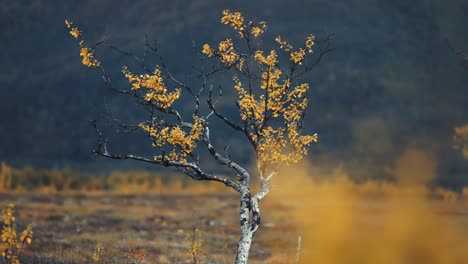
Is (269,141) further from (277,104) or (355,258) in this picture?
(355,258)

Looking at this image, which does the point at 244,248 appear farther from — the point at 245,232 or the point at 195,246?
the point at 195,246

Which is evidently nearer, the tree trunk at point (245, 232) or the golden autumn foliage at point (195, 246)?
the tree trunk at point (245, 232)

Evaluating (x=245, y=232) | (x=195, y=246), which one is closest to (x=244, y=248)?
(x=245, y=232)

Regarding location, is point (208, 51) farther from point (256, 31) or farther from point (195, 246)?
point (195, 246)

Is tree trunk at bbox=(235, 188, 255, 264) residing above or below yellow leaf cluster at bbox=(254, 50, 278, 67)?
below

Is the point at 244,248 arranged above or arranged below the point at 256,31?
below

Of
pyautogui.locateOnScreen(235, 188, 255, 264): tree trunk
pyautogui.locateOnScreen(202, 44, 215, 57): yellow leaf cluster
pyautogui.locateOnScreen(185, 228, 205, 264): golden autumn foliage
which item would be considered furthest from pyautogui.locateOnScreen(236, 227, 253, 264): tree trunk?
pyautogui.locateOnScreen(202, 44, 215, 57): yellow leaf cluster

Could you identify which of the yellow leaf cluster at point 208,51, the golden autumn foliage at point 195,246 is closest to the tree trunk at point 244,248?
the golden autumn foliage at point 195,246

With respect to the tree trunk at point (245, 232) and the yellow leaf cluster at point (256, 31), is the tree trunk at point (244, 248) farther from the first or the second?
the yellow leaf cluster at point (256, 31)

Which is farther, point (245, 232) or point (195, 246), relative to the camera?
point (195, 246)

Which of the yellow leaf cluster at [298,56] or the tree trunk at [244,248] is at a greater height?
the yellow leaf cluster at [298,56]

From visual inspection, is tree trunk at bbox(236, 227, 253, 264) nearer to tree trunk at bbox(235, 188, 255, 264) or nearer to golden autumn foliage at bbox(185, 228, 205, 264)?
tree trunk at bbox(235, 188, 255, 264)

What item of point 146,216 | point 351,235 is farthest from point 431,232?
point 146,216

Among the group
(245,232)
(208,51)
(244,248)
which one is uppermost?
(208,51)
